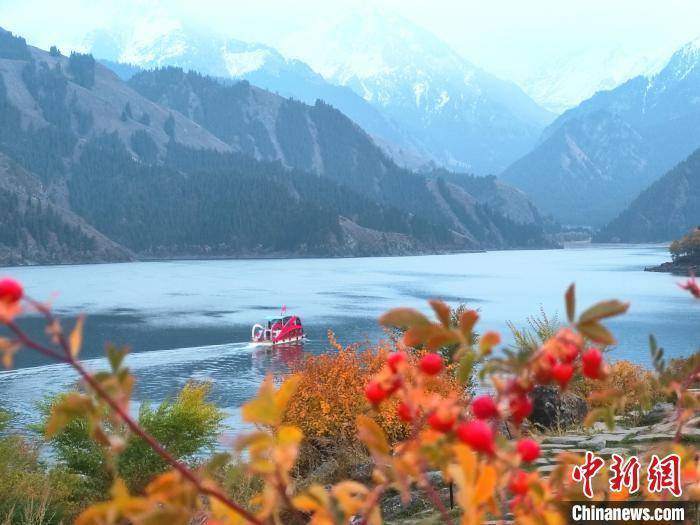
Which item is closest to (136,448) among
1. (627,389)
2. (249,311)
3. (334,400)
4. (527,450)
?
(334,400)

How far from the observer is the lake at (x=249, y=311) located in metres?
44.8

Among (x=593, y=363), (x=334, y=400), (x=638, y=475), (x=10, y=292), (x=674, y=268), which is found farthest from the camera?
(x=674, y=268)

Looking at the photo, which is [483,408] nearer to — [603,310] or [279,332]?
[603,310]

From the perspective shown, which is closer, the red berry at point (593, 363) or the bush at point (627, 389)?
the red berry at point (593, 363)

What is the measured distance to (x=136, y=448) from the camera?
53.5 ft

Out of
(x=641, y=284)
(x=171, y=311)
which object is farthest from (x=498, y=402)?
(x=641, y=284)

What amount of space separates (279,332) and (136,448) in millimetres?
40369

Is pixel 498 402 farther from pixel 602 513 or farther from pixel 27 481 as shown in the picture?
pixel 27 481

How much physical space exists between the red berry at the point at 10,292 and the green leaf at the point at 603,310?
1129mm

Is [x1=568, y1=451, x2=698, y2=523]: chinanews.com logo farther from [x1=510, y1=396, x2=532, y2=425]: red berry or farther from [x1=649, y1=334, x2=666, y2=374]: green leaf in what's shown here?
[x1=510, y1=396, x2=532, y2=425]: red berry

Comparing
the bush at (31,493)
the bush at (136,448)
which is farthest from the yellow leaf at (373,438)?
the bush at (136,448)

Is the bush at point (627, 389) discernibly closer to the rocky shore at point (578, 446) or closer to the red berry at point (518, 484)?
the rocky shore at point (578, 446)

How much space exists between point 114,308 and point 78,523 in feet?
268

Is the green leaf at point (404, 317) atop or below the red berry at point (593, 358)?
atop
